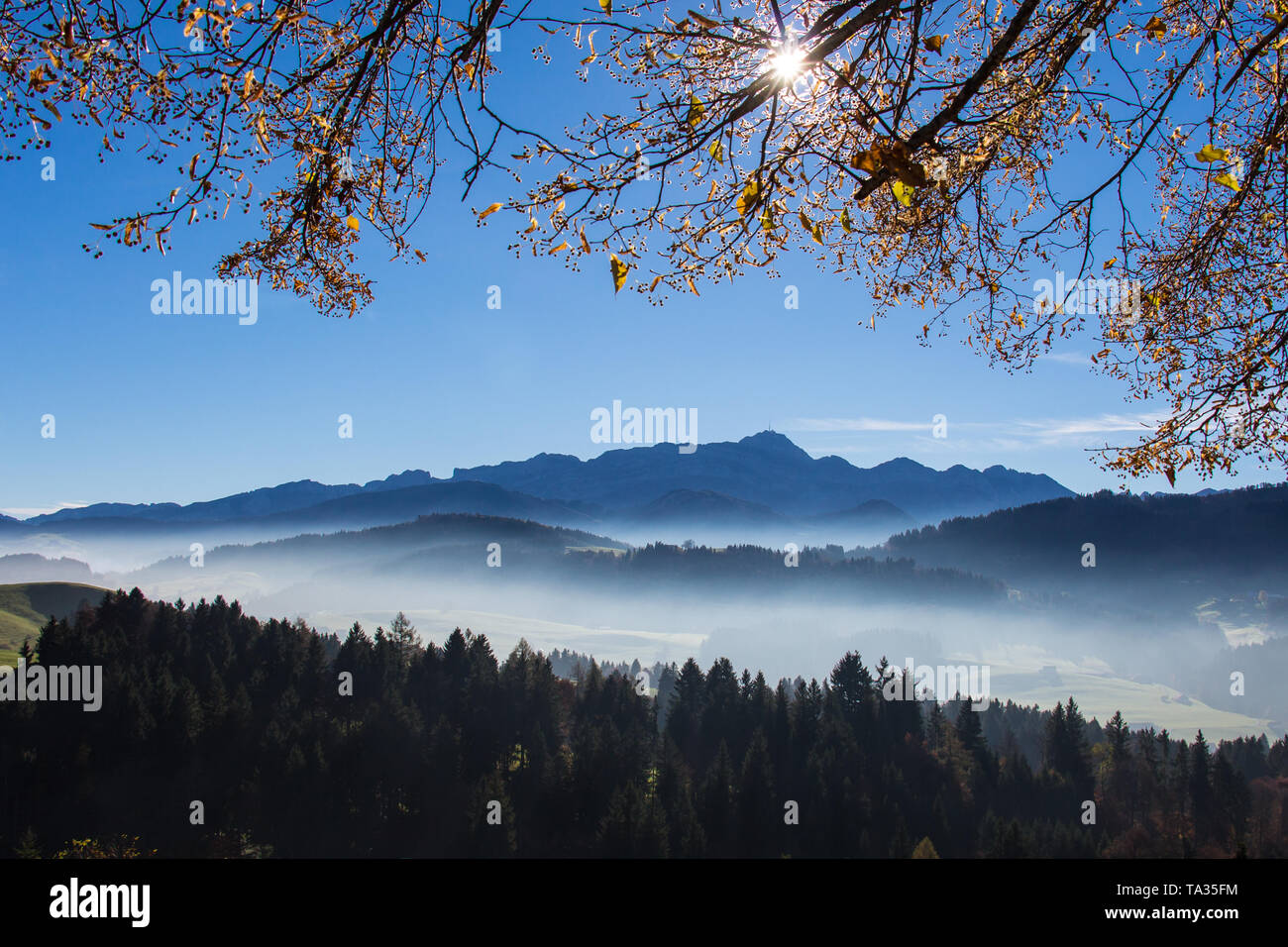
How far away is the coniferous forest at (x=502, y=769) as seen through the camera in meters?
55.2

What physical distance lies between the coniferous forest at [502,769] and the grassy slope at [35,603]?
79.5m

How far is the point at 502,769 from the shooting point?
6288 centimetres

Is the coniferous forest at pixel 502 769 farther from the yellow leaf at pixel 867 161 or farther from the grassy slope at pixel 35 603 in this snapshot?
the grassy slope at pixel 35 603

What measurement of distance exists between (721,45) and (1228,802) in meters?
98.7

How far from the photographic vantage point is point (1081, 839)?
57.9 m

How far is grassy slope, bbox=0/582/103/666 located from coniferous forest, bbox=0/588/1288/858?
79528 millimetres

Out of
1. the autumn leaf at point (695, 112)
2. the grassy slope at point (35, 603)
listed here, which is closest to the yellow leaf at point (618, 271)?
the autumn leaf at point (695, 112)

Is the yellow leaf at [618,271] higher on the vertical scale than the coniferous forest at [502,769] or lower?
higher

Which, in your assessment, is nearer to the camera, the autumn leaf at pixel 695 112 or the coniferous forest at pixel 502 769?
the autumn leaf at pixel 695 112

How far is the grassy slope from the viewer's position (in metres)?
129

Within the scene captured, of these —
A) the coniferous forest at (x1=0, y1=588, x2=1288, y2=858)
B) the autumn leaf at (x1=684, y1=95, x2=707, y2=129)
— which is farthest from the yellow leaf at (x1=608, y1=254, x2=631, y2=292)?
the coniferous forest at (x1=0, y1=588, x2=1288, y2=858)

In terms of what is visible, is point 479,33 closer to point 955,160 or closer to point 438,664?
point 955,160

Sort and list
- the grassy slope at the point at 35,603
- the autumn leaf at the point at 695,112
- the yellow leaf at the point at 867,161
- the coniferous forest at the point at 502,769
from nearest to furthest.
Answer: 1. the yellow leaf at the point at 867,161
2. the autumn leaf at the point at 695,112
3. the coniferous forest at the point at 502,769
4. the grassy slope at the point at 35,603

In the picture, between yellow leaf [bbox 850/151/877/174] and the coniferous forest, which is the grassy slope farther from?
yellow leaf [bbox 850/151/877/174]
